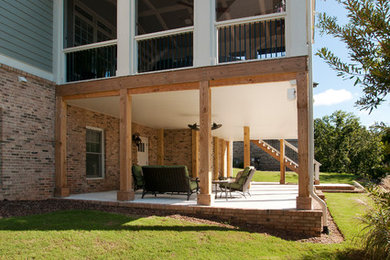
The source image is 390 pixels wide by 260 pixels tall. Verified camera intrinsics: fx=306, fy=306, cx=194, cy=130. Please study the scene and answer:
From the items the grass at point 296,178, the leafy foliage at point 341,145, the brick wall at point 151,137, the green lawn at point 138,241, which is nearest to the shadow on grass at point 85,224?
the green lawn at point 138,241

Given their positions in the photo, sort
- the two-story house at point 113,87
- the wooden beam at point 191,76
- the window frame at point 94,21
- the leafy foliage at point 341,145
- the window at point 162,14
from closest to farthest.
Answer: the wooden beam at point 191,76
the two-story house at point 113,87
the window frame at point 94,21
the window at point 162,14
the leafy foliage at point 341,145

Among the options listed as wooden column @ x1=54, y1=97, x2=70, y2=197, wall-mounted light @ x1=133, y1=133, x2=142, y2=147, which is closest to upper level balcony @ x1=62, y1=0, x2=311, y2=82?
wooden column @ x1=54, y1=97, x2=70, y2=197

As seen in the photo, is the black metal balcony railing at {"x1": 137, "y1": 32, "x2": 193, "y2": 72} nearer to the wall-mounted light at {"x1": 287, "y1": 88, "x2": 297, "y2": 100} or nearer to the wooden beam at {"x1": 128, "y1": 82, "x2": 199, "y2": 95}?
the wooden beam at {"x1": 128, "y1": 82, "x2": 199, "y2": 95}

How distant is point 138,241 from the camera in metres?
4.22

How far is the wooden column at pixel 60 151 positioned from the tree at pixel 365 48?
7.28m

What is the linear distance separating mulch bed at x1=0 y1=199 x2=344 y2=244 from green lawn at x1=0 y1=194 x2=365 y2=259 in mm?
276

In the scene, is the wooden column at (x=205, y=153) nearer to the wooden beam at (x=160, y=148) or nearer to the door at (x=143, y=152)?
the door at (x=143, y=152)

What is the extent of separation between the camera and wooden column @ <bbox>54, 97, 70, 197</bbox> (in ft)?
25.4

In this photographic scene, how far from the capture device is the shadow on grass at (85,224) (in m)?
4.66

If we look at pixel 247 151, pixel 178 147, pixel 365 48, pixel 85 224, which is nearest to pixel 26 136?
pixel 85 224

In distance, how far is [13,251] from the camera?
3.69 m

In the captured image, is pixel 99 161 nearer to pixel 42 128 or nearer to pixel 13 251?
pixel 42 128

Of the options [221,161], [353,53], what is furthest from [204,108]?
[221,161]

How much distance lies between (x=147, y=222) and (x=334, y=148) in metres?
20.1
